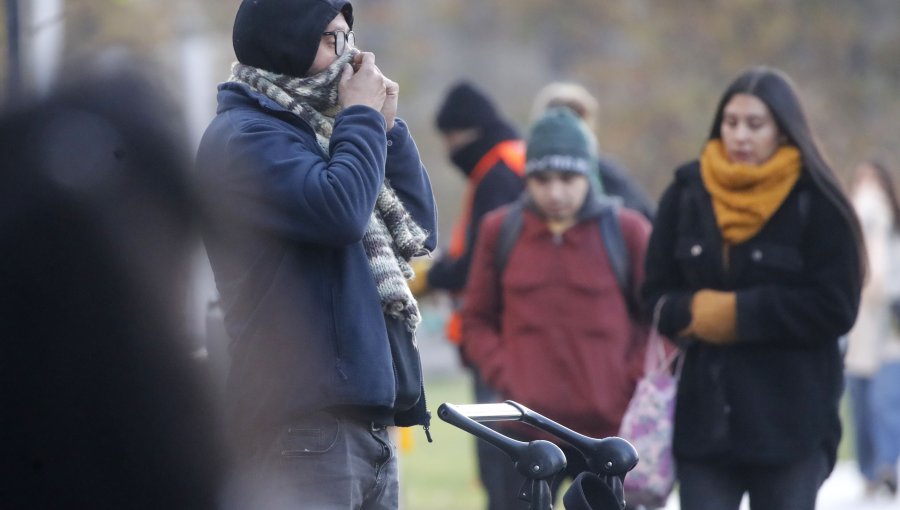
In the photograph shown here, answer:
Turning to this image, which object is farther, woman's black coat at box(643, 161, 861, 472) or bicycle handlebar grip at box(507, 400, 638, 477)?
woman's black coat at box(643, 161, 861, 472)

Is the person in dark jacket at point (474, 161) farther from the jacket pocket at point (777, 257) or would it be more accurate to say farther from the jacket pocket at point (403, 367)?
the jacket pocket at point (403, 367)

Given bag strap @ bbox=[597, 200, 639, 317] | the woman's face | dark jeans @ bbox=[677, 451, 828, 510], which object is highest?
the woman's face

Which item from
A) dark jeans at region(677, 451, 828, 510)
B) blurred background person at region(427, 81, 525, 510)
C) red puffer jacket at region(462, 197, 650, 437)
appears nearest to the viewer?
dark jeans at region(677, 451, 828, 510)

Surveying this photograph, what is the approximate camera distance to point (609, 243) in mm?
6344

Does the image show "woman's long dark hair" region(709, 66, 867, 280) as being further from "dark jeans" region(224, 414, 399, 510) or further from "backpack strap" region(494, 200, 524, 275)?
"dark jeans" region(224, 414, 399, 510)

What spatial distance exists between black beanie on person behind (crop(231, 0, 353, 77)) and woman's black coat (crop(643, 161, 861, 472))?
203 cm

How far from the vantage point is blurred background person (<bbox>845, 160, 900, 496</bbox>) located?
10391mm

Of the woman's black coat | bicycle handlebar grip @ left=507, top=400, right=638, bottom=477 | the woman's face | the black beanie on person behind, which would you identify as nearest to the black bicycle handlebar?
bicycle handlebar grip @ left=507, top=400, right=638, bottom=477

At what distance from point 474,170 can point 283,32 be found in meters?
4.33

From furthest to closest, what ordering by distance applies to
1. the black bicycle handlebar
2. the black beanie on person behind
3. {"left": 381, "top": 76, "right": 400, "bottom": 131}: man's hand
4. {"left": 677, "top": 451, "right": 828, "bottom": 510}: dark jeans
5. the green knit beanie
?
the green knit beanie < {"left": 677, "top": 451, "right": 828, "bottom": 510}: dark jeans < {"left": 381, "top": 76, "right": 400, "bottom": 131}: man's hand < the black beanie on person behind < the black bicycle handlebar

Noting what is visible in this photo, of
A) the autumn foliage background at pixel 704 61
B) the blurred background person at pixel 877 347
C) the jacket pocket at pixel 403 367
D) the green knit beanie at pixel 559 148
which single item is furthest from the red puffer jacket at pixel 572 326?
the autumn foliage background at pixel 704 61

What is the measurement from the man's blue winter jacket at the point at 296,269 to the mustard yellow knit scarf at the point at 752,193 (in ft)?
6.30

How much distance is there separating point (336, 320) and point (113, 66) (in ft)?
5.72

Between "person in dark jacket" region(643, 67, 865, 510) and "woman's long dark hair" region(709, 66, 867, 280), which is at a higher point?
"woman's long dark hair" region(709, 66, 867, 280)
